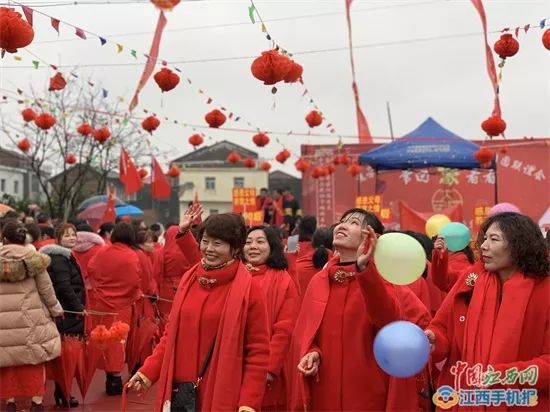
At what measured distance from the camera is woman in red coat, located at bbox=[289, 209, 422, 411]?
332cm

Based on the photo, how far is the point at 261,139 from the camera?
16875 millimetres

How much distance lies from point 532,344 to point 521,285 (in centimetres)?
25

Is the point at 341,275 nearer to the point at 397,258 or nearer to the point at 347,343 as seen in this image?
the point at 347,343

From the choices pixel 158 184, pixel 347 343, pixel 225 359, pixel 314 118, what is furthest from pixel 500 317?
pixel 158 184

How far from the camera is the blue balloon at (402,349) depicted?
2988 mm

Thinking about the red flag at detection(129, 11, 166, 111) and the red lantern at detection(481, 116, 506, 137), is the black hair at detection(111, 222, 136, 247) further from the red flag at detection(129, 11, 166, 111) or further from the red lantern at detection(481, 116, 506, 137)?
the red lantern at detection(481, 116, 506, 137)

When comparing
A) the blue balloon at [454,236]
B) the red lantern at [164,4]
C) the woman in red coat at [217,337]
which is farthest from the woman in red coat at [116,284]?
the woman in red coat at [217,337]

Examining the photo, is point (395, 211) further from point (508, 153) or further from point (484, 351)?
point (484, 351)

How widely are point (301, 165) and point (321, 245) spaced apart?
14.0m

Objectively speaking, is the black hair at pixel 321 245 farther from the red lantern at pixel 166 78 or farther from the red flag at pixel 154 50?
the red lantern at pixel 166 78

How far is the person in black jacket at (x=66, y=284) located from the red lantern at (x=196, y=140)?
412 inches

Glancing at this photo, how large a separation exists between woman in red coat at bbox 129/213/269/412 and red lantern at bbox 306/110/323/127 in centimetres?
1058

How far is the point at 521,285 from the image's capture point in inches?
120

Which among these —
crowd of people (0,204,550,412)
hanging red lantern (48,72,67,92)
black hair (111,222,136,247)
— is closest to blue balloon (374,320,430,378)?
crowd of people (0,204,550,412)
